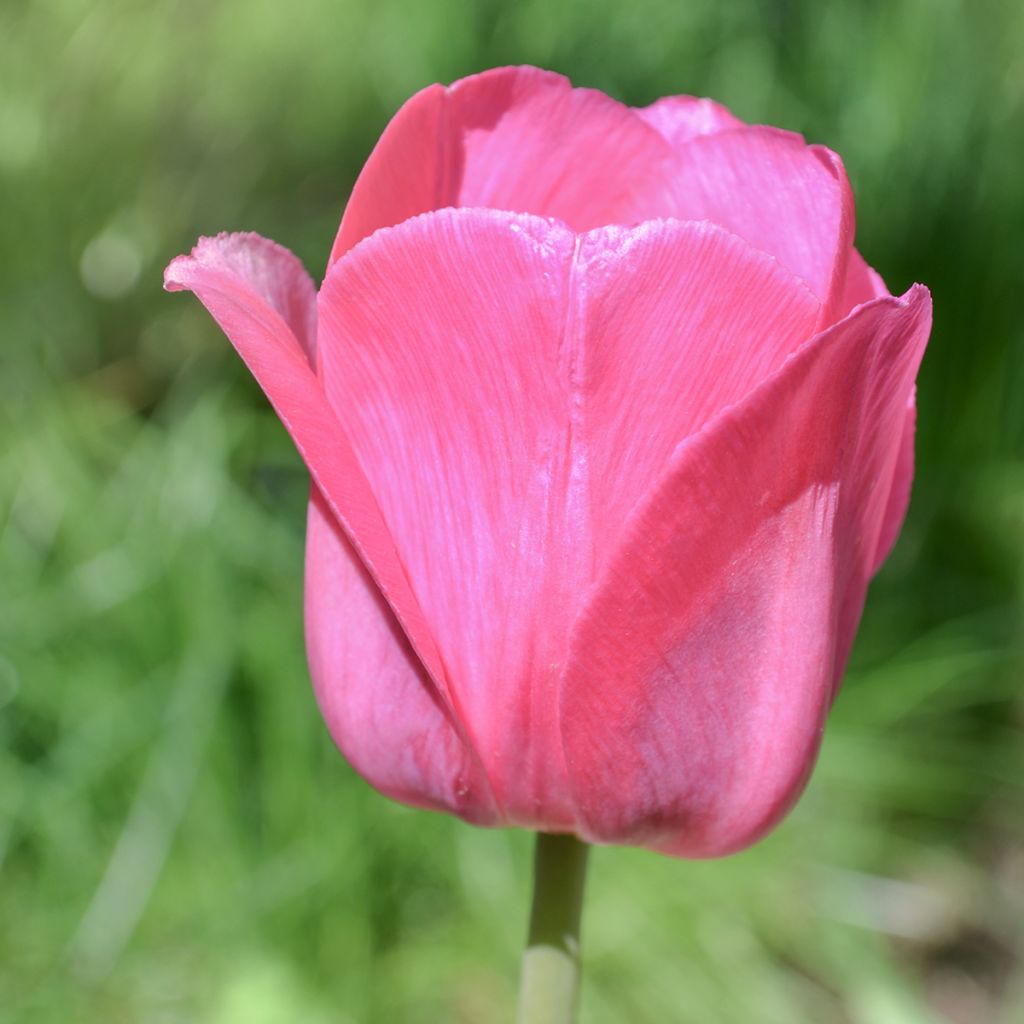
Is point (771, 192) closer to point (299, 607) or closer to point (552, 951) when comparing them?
point (552, 951)

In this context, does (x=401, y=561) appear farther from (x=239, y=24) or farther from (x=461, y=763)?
(x=239, y=24)

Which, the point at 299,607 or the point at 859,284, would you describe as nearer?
the point at 859,284

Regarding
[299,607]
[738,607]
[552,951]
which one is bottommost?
[299,607]

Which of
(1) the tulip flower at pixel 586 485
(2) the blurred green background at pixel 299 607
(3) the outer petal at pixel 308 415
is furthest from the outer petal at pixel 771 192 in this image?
(2) the blurred green background at pixel 299 607

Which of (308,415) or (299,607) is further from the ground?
(308,415)

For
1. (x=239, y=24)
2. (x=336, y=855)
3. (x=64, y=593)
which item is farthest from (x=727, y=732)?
(x=239, y=24)

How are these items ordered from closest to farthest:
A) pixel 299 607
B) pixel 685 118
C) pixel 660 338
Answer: pixel 660 338, pixel 685 118, pixel 299 607

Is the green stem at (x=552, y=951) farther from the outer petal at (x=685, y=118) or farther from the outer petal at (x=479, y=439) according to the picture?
the outer petal at (x=685, y=118)

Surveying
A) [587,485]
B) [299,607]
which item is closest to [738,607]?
[587,485]
